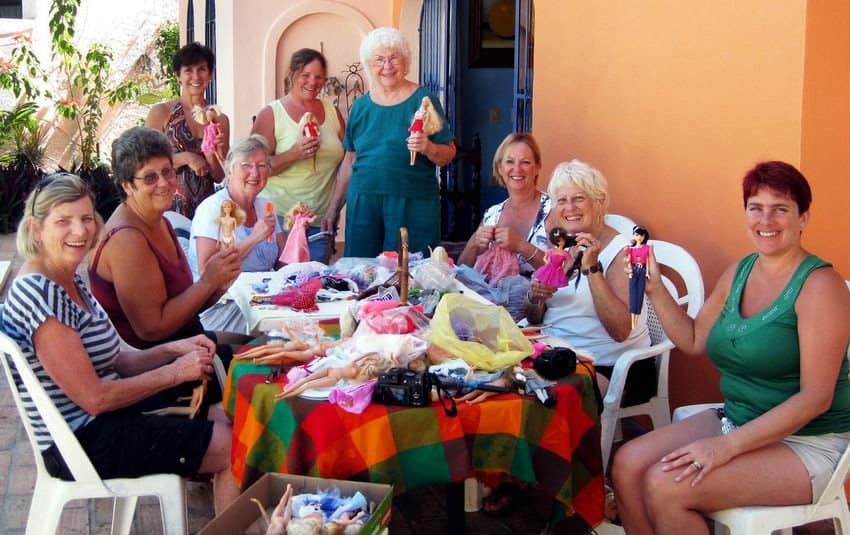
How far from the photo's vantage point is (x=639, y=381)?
385 centimetres

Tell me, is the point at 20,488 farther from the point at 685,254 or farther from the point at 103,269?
the point at 685,254

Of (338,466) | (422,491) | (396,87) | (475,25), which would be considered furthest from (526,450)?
(475,25)

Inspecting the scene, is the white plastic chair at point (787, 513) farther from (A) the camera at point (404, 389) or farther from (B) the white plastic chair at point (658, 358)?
(A) the camera at point (404, 389)

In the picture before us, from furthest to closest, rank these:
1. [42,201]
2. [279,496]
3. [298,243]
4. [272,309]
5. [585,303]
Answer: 1. [298,243]
2. [585,303]
3. [272,309]
4. [42,201]
5. [279,496]

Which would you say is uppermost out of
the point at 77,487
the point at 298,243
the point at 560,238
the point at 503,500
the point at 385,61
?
the point at 385,61

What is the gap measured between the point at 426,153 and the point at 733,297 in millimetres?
2376

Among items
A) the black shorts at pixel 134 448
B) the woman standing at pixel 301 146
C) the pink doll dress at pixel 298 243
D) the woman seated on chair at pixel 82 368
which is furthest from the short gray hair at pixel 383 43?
the black shorts at pixel 134 448

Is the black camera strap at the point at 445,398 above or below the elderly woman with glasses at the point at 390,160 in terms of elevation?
below

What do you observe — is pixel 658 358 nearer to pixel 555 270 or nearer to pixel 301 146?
pixel 555 270

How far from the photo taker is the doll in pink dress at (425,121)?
4914 millimetres

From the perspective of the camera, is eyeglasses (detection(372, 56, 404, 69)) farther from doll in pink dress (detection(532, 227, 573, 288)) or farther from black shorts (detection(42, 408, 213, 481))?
black shorts (detection(42, 408, 213, 481))

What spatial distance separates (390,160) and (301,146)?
0.67m

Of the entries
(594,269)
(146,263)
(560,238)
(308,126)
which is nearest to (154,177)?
(146,263)

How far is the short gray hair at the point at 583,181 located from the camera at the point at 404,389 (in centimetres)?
152
